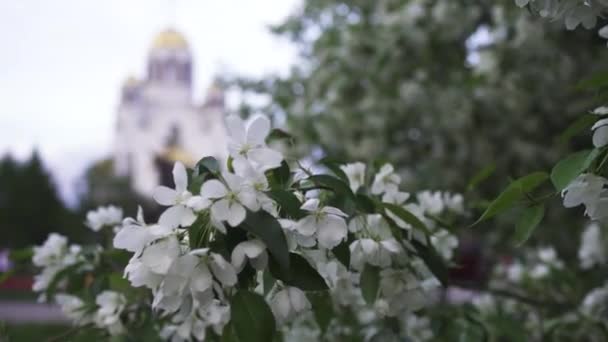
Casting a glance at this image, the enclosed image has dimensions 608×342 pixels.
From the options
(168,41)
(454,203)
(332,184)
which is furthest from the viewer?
(168,41)

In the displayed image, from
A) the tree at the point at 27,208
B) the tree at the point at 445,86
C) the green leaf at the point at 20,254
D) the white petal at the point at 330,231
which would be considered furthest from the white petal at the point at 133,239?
the tree at the point at 27,208

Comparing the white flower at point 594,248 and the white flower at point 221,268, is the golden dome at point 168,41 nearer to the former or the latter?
the white flower at point 594,248

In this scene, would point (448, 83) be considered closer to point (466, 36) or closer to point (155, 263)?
point (466, 36)

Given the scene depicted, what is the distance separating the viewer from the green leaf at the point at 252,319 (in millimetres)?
808

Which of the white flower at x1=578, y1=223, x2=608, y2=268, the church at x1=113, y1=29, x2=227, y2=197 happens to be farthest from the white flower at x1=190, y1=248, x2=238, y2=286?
the church at x1=113, y1=29, x2=227, y2=197

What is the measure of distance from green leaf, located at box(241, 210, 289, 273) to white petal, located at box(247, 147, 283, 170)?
0.10 metres

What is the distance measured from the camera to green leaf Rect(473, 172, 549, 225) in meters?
0.90

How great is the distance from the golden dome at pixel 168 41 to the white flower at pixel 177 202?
4552 centimetres

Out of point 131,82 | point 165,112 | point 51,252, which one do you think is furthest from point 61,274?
point 131,82

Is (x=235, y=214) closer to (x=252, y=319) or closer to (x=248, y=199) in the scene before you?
(x=248, y=199)

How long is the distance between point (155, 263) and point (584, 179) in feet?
1.79

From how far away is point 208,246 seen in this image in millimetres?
827

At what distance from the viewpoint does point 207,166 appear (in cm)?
90

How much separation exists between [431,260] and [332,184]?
32 cm
